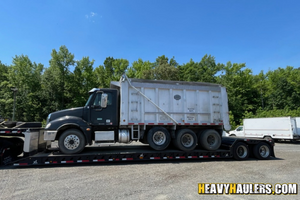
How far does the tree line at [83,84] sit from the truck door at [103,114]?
2744 centimetres

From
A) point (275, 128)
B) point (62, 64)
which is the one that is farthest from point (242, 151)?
point (62, 64)

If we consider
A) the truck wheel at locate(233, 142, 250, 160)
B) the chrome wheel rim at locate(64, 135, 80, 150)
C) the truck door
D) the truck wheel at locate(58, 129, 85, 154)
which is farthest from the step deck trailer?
the truck door

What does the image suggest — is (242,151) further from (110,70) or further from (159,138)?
(110,70)

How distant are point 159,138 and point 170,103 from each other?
164cm

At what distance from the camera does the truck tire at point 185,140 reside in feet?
25.6

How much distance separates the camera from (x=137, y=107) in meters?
7.67

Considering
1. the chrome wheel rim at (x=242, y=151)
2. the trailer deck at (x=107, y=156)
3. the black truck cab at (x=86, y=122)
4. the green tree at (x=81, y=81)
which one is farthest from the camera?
the green tree at (x=81, y=81)

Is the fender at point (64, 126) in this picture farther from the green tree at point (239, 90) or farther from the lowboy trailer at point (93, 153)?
the green tree at point (239, 90)

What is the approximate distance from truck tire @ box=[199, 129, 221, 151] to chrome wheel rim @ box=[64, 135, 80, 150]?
539 centimetres

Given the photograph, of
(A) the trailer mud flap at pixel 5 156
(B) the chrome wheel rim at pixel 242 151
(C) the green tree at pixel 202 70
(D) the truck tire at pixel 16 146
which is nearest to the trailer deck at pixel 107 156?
(B) the chrome wheel rim at pixel 242 151

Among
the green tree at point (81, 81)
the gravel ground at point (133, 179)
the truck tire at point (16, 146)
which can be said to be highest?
the green tree at point (81, 81)

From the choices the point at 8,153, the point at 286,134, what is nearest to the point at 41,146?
the point at 8,153

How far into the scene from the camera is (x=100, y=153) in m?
6.93

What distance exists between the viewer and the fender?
681cm
